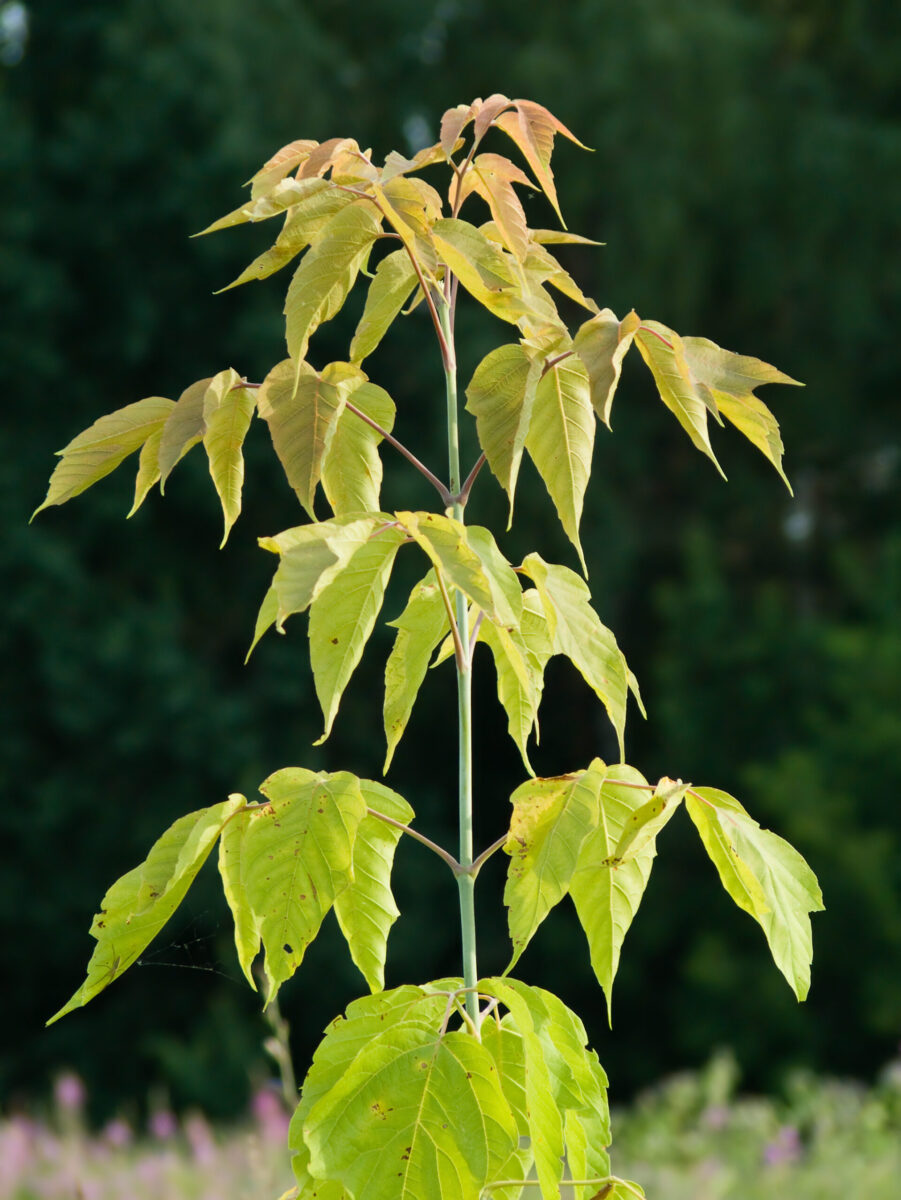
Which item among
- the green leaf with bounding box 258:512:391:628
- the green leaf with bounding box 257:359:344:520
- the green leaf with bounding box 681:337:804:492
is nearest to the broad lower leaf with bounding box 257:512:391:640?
the green leaf with bounding box 258:512:391:628

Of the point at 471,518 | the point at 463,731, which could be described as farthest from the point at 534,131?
the point at 471,518

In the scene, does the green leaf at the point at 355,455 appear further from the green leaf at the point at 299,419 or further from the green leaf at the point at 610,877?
the green leaf at the point at 610,877

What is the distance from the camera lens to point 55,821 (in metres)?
5.05

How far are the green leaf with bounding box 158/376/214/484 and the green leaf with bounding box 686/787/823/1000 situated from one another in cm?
34

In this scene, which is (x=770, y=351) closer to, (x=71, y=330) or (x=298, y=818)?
(x=71, y=330)

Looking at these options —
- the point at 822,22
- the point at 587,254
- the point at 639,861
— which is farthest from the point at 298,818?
the point at 822,22

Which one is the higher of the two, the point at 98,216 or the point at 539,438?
the point at 98,216

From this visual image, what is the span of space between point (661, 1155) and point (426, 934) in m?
2.71

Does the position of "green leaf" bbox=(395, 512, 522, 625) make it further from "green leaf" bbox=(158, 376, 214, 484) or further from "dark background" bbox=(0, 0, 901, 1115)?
"dark background" bbox=(0, 0, 901, 1115)

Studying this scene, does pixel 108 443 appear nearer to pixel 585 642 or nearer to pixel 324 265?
pixel 324 265

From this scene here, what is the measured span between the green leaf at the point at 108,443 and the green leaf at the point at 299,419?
70mm

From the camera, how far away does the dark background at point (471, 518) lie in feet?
16.5

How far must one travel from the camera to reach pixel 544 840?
2.34 ft

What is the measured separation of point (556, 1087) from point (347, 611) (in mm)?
291
